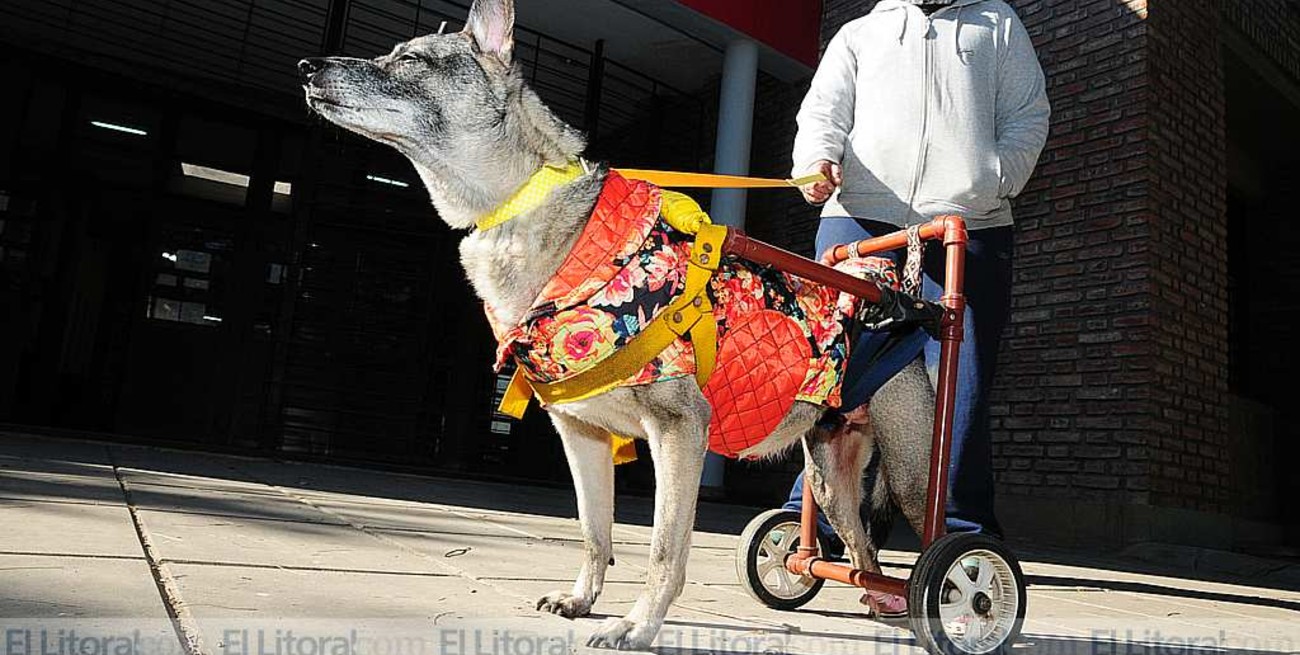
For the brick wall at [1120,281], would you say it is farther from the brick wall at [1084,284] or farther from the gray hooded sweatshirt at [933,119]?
the gray hooded sweatshirt at [933,119]

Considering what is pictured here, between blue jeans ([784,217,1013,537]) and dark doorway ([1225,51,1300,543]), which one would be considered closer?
blue jeans ([784,217,1013,537])

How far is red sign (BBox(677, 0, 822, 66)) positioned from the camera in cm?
781

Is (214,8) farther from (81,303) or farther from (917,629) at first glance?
(917,629)

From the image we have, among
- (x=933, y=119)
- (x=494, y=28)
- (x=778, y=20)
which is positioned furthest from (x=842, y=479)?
(x=778, y=20)

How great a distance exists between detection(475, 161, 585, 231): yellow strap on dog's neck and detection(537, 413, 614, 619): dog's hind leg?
1.62 ft

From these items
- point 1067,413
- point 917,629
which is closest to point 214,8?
point 1067,413

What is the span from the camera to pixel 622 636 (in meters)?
1.76

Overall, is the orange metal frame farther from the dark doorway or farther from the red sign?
the dark doorway

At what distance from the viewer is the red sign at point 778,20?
7.81 metres

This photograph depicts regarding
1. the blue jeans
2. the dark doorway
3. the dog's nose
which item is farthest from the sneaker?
the dark doorway

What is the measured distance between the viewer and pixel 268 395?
7.73 m

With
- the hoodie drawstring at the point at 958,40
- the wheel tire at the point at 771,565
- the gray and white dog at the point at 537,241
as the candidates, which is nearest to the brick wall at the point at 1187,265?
the hoodie drawstring at the point at 958,40

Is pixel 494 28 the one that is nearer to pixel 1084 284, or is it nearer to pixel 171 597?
pixel 171 597

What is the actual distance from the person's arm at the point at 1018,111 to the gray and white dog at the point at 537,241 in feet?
3.30
